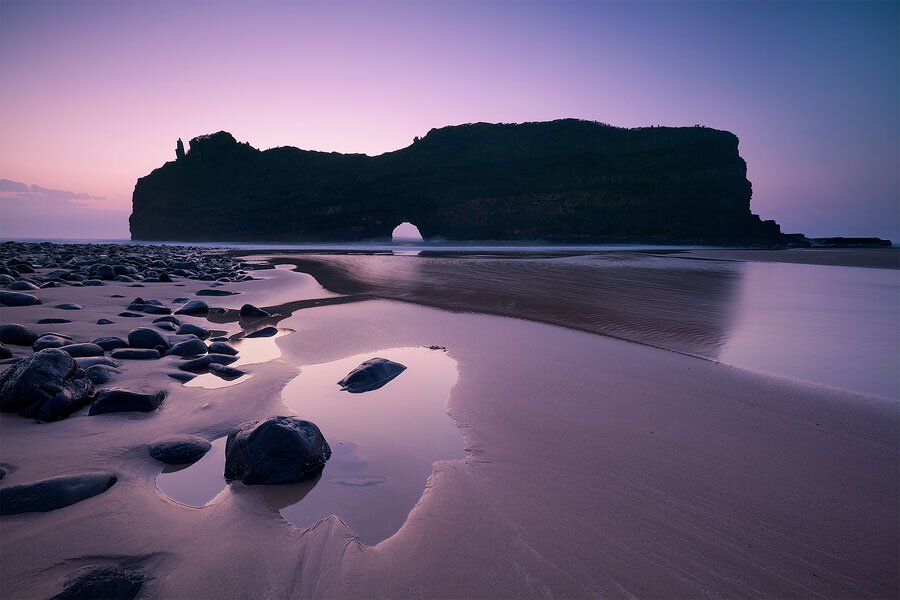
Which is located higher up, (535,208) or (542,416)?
(535,208)

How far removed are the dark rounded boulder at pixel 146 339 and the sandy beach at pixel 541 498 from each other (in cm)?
32

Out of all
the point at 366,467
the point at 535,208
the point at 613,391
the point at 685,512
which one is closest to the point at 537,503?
the point at 685,512

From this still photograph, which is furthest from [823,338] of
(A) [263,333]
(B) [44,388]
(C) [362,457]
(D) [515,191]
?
(D) [515,191]

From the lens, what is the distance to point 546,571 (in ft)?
4.57

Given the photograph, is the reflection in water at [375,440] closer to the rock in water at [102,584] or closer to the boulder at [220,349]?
the rock in water at [102,584]

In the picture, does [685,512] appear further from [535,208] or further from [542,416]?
[535,208]

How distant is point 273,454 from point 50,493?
2.71 ft

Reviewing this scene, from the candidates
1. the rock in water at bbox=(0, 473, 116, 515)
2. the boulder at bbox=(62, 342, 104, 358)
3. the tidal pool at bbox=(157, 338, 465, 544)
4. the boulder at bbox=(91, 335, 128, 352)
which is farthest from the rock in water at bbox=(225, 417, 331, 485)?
the boulder at bbox=(91, 335, 128, 352)

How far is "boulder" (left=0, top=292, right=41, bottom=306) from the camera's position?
16.8ft

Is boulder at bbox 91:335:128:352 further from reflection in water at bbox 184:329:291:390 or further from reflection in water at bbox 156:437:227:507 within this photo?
→ reflection in water at bbox 156:437:227:507

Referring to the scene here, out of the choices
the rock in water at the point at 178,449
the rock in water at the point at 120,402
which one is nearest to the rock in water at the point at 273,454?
the rock in water at the point at 178,449

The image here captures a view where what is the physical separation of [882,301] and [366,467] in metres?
11.4

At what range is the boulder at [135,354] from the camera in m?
3.50

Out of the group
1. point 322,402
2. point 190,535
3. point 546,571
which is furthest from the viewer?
point 322,402
